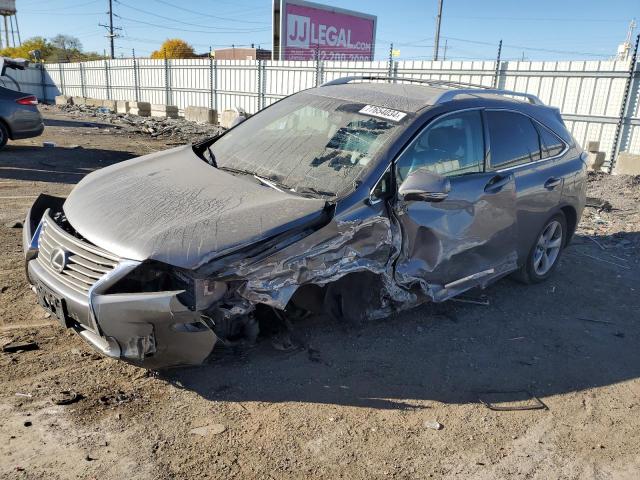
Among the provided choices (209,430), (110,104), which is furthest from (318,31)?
(209,430)

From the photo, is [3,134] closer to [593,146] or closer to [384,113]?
[384,113]

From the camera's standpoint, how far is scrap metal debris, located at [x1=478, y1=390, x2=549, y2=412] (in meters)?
3.26

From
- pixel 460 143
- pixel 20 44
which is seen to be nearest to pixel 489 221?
pixel 460 143

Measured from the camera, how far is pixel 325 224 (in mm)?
3117

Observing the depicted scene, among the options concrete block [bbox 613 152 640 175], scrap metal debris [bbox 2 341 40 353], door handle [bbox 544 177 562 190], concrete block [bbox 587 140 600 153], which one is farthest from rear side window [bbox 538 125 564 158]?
concrete block [bbox 587 140 600 153]

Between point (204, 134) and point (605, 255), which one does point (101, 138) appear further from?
point (605, 255)

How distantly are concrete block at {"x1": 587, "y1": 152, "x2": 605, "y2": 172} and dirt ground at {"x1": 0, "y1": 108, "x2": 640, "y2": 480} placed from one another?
7828 millimetres

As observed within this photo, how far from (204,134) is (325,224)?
46.8 feet

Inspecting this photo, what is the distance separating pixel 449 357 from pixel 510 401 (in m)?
0.54

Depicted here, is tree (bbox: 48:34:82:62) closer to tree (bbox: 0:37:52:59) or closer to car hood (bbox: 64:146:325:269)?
tree (bbox: 0:37:52:59)

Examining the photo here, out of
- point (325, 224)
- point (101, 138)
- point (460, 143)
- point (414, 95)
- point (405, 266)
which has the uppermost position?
point (414, 95)

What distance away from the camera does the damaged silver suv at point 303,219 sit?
2.76 m

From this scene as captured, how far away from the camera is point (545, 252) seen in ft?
17.1

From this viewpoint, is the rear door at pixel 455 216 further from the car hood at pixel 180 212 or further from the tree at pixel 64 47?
the tree at pixel 64 47
